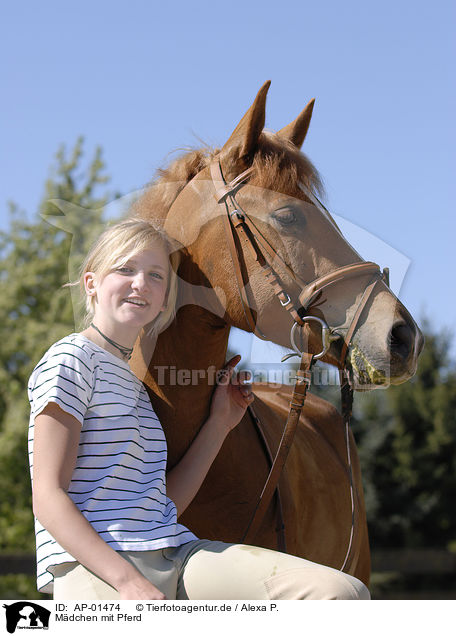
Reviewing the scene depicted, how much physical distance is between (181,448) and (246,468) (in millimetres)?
402

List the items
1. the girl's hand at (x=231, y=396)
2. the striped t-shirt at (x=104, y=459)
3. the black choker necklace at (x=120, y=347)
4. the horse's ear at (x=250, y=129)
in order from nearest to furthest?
1. the striped t-shirt at (x=104, y=459)
2. the black choker necklace at (x=120, y=347)
3. the horse's ear at (x=250, y=129)
4. the girl's hand at (x=231, y=396)

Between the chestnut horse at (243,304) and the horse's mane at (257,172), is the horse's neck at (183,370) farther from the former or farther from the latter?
the horse's mane at (257,172)

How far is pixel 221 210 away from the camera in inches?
102

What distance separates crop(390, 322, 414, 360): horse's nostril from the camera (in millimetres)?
2205

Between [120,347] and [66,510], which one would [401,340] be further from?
[66,510]

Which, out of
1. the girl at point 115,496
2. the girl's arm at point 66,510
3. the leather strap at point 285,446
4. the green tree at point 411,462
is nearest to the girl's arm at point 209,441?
the leather strap at point 285,446

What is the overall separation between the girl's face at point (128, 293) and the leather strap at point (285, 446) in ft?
2.23

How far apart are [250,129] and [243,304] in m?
0.73

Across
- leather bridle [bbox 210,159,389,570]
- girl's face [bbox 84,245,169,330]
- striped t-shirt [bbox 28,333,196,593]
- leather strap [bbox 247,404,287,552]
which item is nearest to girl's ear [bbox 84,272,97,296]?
girl's face [bbox 84,245,169,330]

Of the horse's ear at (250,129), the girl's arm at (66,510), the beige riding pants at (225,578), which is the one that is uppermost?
the horse's ear at (250,129)

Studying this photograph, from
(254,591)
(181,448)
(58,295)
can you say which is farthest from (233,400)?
(58,295)

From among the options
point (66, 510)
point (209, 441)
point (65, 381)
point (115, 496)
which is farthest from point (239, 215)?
point (66, 510)
